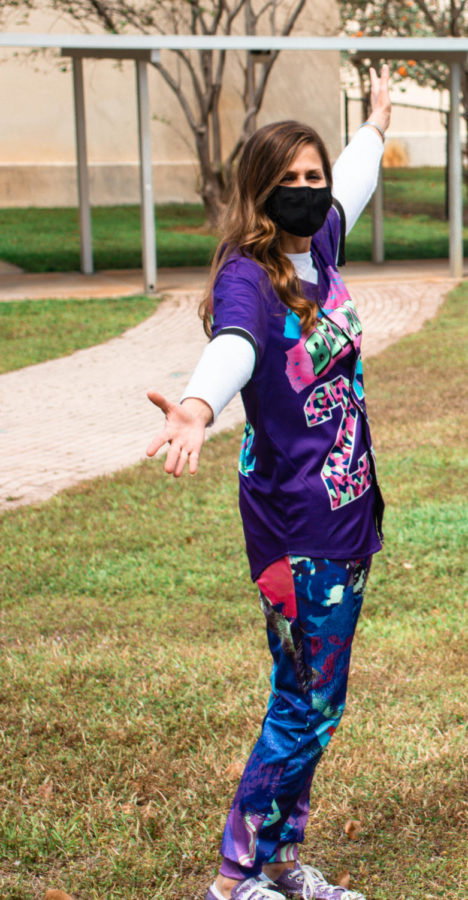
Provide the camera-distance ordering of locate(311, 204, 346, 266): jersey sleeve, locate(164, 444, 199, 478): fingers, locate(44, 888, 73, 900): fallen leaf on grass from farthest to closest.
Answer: locate(44, 888, 73, 900): fallen leaf on grass, locate(311, 204, 346, 266): jersey sleeve, locate(164, 444, 199, 478): fingers

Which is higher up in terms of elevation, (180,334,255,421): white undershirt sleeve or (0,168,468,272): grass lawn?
(180,334,255,421): white undershirt sleeve

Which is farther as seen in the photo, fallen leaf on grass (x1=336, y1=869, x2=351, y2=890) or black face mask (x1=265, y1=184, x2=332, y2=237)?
fallen leaf on grass (x1=336, y1=869, x2=351, y2=890)

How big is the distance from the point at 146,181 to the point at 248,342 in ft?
42.1

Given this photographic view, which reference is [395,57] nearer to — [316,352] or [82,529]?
[82,529]

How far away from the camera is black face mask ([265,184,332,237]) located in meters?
2.39

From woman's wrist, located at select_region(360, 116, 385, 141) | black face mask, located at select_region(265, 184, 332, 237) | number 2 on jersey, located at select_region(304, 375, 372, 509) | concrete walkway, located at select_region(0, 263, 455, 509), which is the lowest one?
concrete walkway, located at select_region(0, 263, 455, 509)

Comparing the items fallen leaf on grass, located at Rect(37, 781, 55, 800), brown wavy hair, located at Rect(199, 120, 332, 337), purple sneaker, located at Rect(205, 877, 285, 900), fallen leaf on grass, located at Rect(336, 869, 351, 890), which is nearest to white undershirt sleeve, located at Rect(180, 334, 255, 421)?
brown wavy hair, located at Rect(199, 120, 332, 337)

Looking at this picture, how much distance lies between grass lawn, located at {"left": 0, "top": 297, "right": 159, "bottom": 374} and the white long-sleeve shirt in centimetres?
830

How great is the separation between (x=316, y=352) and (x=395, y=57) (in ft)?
49.0

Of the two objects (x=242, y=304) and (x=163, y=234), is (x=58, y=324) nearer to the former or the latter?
(x=163, y=234)

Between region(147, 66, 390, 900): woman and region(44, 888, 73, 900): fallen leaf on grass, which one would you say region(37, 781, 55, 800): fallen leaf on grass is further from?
region(147, 66, 390, 900): woman

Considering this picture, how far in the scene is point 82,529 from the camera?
6.17 metres

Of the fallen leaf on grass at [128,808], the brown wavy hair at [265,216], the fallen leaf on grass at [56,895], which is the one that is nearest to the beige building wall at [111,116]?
the fallen leaf on grass at [128,808]

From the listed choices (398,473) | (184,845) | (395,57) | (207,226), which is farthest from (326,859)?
(207,226)
